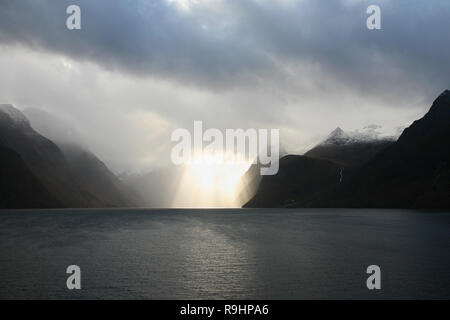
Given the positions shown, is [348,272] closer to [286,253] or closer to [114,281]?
[286,253]

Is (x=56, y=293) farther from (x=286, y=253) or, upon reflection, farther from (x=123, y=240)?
(x=123, y=240)

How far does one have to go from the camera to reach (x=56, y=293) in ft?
132

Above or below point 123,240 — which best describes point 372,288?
below

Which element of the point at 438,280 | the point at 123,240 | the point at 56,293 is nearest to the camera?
the point at 56,293

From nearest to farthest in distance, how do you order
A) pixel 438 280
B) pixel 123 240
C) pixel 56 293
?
pixel 56 293 < pixel 438 280 < pixel 123 240

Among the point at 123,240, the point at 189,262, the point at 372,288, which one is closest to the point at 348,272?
the point at 372,288

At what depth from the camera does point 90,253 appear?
6788 centimetres

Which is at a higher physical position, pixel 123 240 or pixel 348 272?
pixel 123 240
